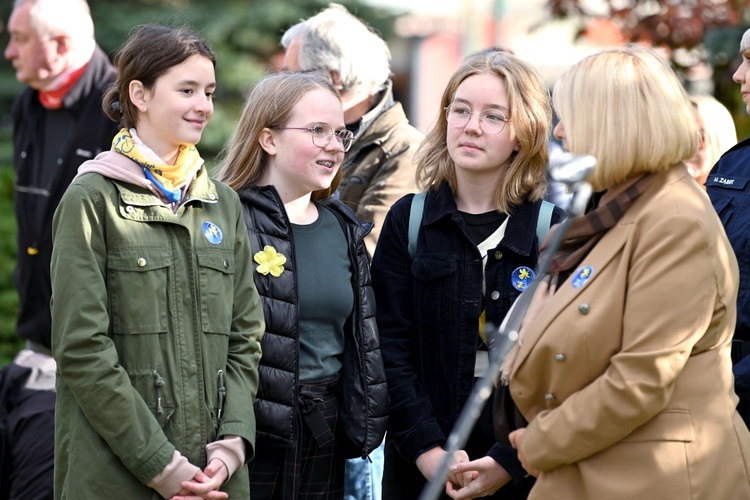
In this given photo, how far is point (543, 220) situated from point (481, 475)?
948 millimetres

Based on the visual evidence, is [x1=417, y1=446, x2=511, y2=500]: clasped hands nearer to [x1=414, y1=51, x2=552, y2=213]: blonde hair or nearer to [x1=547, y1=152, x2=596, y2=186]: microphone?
[x1=414, y1=51, x2=552, y2=213]: blonde hair

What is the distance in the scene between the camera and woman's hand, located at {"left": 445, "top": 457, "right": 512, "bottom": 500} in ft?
12.0

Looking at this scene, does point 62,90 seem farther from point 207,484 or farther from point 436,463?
point 436,463

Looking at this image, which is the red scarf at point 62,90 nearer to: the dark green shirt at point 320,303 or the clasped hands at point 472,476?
the dark green shirt at point 320,303

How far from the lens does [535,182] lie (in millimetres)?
3969

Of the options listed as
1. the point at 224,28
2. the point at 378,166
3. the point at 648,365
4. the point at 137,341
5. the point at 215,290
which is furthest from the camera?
the point at 224,28

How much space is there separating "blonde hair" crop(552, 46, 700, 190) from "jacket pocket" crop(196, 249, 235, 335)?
1.23 m

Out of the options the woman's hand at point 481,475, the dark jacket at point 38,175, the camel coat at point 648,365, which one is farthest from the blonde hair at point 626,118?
the dark jacket at point 38,175

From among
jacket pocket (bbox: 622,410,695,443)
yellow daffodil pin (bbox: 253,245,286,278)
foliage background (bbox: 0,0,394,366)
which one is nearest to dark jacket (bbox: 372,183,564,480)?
yellow daffodil pin (bbox: 253,245,286,278)

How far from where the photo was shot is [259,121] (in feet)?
13.7

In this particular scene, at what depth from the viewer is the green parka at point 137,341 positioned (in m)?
3.32

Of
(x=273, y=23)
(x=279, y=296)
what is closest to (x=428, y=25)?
(x=273, y=23)

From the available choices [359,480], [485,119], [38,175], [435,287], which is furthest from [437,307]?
[38,175]

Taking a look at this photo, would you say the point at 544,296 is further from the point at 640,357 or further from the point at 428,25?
the point at 428,25
